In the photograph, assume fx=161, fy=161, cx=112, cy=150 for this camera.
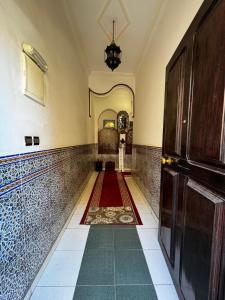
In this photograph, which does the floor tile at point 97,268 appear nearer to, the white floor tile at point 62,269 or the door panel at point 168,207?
the white floor tile at point 62,269

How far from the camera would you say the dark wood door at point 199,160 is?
27.7 inches

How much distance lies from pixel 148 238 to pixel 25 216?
4.36ft

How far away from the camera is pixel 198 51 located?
910mm

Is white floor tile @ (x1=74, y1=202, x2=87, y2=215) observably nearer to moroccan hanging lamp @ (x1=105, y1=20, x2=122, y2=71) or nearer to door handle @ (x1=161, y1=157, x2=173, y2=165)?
door handle @ (x1=161, y1=157, x2=173, y2=165)

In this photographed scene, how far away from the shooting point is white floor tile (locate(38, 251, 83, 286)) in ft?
4.09

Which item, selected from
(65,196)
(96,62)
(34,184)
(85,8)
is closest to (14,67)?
(34,184)

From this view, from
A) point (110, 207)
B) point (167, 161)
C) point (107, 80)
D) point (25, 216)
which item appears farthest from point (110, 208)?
point (107, 80)

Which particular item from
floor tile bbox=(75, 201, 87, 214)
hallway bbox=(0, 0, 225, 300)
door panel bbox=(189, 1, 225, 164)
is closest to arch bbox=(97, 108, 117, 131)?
hallway bbox=(0, 0, 225, 300)

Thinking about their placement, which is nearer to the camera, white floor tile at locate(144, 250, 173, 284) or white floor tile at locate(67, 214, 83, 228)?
white floor tile at locate(144, 250, 173, 284)

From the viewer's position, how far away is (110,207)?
2576 millimetres

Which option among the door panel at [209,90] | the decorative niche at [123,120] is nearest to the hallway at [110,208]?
the door panel at [209,90]

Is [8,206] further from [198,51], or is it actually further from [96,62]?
[96,62]

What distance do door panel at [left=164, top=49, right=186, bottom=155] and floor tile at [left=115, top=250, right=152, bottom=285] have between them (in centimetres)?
101

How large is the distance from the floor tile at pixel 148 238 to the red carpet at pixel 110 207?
0.21m
